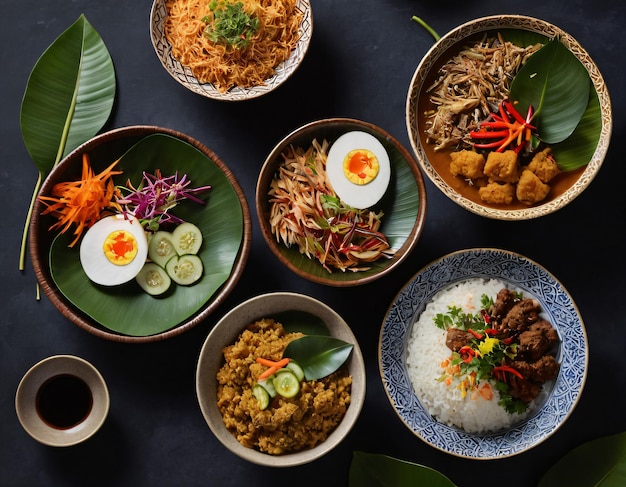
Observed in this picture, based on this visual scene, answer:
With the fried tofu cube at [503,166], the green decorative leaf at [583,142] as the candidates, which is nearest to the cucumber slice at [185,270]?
the fried tofu cube at [503,166]

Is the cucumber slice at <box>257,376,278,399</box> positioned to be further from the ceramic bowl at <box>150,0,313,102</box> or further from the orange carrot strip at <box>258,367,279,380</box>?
the ceramic bowl at <box>150,0,313,102</box>

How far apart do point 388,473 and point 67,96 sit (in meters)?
2.09

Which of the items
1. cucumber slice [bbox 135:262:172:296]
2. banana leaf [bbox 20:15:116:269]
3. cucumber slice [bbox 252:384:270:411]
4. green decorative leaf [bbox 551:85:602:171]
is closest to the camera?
cucumber slice [bbox 252:384:270:411]

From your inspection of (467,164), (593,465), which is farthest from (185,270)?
(593,465)

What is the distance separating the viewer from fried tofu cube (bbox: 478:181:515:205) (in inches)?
98.6

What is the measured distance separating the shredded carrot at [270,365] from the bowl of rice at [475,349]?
401 mm

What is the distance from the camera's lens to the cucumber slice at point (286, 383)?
2414mm

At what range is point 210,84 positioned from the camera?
2.64 m

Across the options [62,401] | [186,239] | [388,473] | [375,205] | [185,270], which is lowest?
[62,401]

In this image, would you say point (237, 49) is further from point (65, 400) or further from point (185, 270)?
point (65, 400)

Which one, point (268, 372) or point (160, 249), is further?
point (160, 249)

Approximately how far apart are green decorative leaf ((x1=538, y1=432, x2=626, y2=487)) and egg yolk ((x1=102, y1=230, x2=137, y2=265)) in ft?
6.43

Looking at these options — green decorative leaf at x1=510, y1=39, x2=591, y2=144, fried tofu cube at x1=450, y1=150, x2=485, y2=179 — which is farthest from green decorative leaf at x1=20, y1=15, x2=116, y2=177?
green decorative leaf at x1=510, y1=39, x2=591, y2=144

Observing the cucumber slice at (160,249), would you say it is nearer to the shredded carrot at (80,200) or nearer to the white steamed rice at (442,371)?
the shredded carrot at (80,200)
